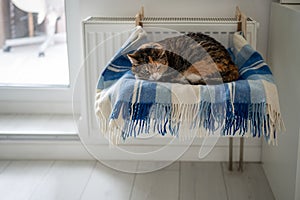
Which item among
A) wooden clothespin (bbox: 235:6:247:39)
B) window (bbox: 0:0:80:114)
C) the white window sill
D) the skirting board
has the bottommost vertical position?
the skirting board

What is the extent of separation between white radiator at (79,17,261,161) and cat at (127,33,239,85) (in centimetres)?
29

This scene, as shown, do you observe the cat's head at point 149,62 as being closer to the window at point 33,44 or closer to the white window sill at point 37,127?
the white window sill at point 37,127

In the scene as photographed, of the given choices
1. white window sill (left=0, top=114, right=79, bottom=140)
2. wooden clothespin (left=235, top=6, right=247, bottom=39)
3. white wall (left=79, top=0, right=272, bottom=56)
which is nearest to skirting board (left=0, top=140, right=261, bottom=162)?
white window sill (left=0, top=114, right=79, bottom=140)

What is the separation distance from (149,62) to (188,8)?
67 centimetres

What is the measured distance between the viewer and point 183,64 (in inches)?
71.4

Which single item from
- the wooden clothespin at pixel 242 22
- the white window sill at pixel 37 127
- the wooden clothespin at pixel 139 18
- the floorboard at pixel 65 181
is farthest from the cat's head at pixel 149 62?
the white window sill at pixel 37 127

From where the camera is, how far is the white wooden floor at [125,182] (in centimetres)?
215

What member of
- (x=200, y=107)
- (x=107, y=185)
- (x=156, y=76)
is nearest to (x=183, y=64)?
(x=156, y=76)

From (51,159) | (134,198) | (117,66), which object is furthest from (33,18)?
(134,198)

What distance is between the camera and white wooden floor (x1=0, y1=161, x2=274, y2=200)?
2.15 m

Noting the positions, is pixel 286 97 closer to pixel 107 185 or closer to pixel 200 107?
pixel 200 107

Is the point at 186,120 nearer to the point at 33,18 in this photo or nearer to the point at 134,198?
the point at 134,198

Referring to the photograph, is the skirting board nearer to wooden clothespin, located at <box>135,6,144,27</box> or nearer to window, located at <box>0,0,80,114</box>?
window, located at <box>0,0,80,114</box>

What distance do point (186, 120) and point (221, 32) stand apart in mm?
656
